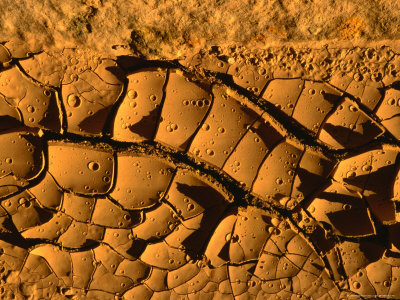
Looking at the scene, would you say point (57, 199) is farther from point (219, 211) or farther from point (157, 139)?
point (219, 211)

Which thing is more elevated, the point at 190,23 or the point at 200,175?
the point at 190,23

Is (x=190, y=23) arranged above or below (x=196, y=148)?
above

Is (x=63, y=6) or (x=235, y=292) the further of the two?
(x=235, y=292)

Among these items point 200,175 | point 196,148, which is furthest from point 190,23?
point 200,175

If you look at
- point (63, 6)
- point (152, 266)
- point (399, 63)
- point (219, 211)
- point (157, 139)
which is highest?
point (399, 63)

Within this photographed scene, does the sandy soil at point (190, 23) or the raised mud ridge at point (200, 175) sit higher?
the sandy soil at point (190, 23)

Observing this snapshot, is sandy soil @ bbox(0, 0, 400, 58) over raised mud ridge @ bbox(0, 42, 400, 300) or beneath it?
over

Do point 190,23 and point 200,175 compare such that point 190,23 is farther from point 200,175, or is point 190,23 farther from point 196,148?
point 200,175

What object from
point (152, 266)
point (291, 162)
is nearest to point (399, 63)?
point (291, 162)
